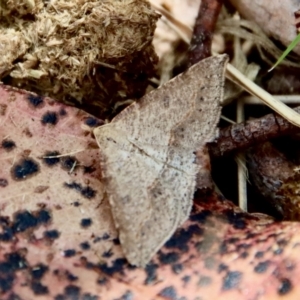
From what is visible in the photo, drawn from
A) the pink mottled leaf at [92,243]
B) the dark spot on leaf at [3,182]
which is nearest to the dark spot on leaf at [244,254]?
the pink mottled leaf at [92,243]

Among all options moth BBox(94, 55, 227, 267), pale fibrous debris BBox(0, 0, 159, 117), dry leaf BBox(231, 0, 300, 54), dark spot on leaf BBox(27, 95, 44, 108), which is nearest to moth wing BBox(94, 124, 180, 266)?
moth BBox(94, 55, 227, 267)

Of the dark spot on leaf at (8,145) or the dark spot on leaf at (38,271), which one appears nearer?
the dark spot on leaf at (38,271)

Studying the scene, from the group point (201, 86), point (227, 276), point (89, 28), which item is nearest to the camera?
point (227, 276)

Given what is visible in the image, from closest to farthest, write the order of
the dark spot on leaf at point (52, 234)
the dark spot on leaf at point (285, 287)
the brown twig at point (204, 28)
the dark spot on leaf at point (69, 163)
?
the dark spot on leaf at point (285, 287) → the dark spot on leaf at point (52, 234) → the dark spot on leaf at point (69, 163) → the brown twig at point (204, 28)

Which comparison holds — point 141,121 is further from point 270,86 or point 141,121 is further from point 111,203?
point 270,86

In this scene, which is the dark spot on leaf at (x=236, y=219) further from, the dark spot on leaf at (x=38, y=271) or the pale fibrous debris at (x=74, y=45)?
the pale fibrous debris at (x=74, y=45)

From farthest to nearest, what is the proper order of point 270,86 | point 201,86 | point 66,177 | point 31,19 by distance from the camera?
point 270,86 → point 31,19 → point 201,86 → point 66,177

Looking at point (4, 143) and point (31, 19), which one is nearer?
point (4, 143)

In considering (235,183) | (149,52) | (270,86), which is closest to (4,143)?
(149,52)
